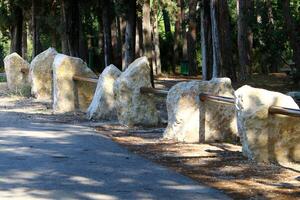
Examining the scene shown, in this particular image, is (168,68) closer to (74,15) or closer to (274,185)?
(74,15)

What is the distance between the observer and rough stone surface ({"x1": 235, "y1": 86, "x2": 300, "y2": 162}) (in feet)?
26.5

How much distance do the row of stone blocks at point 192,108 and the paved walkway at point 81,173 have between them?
131 cm

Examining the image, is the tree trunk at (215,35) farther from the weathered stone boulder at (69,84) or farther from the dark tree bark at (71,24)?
the dark tree bark at (71,24)

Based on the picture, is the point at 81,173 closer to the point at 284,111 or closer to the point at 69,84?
the point at 284,111

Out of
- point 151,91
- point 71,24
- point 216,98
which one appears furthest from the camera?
point 71,24

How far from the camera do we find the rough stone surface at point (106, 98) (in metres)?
14.0

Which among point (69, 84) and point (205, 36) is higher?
point (205, 36)

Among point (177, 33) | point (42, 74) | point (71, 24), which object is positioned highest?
point (177, 33)

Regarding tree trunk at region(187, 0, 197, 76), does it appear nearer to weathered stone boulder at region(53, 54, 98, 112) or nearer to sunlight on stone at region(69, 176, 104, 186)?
weathered stone boulder at region(53, 54, 98, 112)

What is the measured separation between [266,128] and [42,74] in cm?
1397

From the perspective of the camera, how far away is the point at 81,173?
7.37m

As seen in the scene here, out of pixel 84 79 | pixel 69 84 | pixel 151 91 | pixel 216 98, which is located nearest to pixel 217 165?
pixel 216 98

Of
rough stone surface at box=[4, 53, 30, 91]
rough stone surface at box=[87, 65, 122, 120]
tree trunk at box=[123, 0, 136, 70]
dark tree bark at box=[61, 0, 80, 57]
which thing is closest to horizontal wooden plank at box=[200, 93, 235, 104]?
rough stone surface at box=[87, 65, 122, 120]

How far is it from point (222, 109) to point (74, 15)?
17933 millimetres
